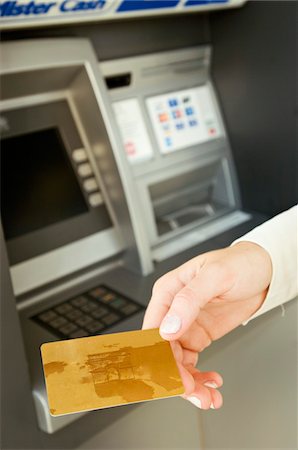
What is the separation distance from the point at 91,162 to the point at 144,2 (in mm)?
459

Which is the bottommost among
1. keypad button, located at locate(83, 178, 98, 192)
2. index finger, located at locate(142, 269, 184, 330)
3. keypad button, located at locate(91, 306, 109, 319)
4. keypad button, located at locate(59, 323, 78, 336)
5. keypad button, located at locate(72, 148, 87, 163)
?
keypad button, located at locate(91, 306, 109, 319)

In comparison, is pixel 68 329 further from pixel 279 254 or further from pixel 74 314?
pixel 279 254

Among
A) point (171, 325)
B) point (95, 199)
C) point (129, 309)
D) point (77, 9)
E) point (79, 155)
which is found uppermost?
point (77, 9)

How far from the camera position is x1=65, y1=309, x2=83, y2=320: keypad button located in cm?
132

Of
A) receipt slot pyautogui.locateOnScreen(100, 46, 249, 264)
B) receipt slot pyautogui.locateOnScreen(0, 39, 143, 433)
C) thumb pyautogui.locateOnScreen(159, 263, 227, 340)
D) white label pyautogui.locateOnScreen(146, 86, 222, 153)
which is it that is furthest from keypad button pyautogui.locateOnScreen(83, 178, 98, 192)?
thumb pyautogui.locateOnScreen(159, 263, 227, 340)

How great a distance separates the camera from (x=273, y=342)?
1564 mm

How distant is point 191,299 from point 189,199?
3.12 feet

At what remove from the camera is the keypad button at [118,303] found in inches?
53.7

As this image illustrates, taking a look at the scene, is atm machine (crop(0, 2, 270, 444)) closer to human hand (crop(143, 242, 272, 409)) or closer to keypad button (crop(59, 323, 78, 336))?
keypad button (crop(59, 323, 78, 336))

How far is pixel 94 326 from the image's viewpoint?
1.28 m

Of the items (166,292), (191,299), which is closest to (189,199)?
(166,292)

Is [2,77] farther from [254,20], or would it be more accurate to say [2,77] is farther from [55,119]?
[254,20]

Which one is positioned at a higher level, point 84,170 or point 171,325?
point 84,170

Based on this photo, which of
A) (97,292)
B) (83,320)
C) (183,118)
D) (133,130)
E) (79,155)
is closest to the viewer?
(83,320)
